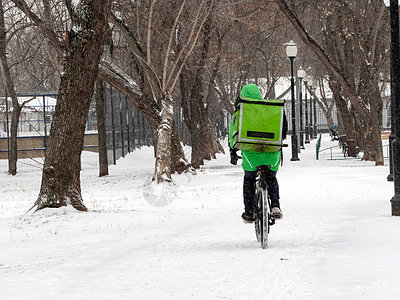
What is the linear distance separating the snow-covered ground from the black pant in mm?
504

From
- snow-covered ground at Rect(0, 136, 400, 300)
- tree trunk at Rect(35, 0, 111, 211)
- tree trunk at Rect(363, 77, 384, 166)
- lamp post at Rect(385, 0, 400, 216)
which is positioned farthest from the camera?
tree trunk at Rect(363, 77, 384, 166)

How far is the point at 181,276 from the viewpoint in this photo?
20.5 ft

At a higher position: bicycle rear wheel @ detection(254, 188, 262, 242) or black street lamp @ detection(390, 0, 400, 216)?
black street lamp @ detection(390, 0, 400, 216)

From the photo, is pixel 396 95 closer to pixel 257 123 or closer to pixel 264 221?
pixel 257 123

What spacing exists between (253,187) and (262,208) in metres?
0.40

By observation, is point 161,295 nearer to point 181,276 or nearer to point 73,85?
point 181,276

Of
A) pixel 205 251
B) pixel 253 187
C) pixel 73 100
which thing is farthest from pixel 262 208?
pixel 73 100

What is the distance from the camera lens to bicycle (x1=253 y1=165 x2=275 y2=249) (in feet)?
24.6

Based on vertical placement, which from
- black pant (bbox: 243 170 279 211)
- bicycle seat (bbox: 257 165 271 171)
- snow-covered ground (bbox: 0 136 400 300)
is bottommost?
snow-covered ground (bbox: 0 136 400 300)

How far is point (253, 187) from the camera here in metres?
7.93

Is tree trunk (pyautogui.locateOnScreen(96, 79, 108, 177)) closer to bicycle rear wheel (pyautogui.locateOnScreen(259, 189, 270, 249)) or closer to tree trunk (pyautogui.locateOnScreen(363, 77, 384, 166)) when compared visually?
tree trunk (pyautogui.locateOnScreen(363, 77, 384, 166))

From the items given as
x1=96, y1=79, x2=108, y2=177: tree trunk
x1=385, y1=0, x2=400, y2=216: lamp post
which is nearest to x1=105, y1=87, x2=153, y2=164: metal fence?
x1=96, y1=79, x2=108, y2=177: tree trunk

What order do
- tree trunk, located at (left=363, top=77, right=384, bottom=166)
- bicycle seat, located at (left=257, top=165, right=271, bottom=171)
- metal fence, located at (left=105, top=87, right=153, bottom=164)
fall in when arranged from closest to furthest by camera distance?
bicycle seat, located at (left=257, top=165, right=271, bottom=171) → tree trunk, located at (left=363, top=77, right=384, bottom=166) → metal fence, located at (left=105, top=87, right=153, bottom=164)

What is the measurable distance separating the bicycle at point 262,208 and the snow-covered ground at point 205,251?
174 mm
